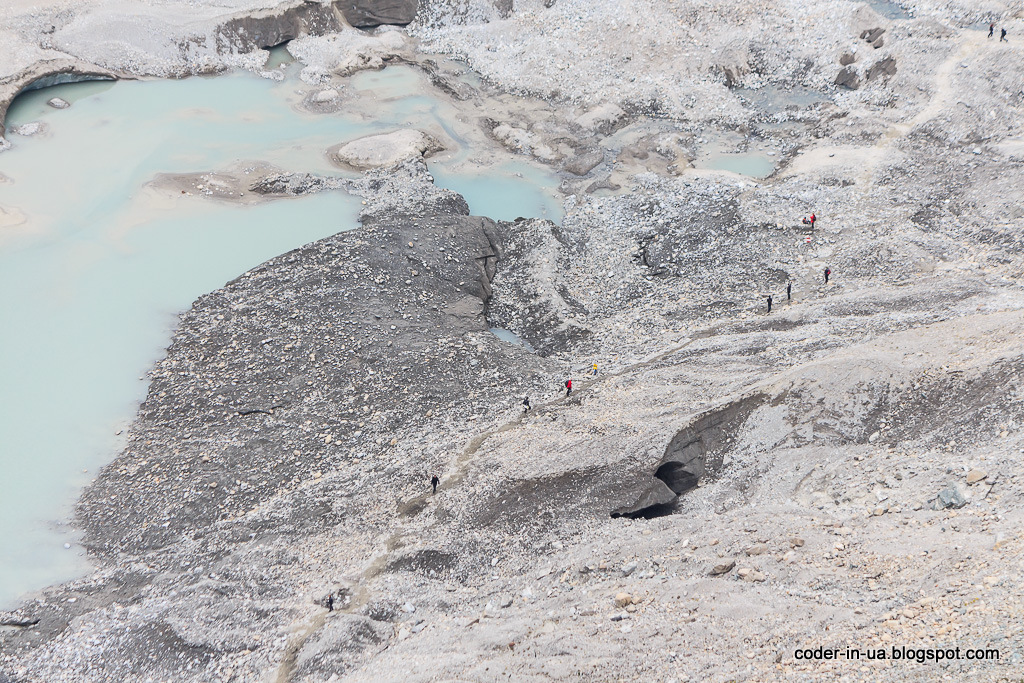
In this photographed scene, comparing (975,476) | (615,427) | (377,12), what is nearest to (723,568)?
(975,476)

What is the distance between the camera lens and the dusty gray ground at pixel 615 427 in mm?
15000

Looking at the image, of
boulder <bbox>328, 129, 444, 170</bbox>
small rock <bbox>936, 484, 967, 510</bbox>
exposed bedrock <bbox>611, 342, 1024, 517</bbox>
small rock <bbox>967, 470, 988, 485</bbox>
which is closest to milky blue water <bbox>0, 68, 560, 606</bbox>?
boulder <bbox>328, 129, 444, 170</bbox>

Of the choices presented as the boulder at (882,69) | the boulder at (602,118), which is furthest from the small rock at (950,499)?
the boulder at (882,69)

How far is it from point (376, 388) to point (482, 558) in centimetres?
765

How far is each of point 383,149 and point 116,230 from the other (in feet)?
40.0

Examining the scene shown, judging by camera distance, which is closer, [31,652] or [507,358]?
[31,652]

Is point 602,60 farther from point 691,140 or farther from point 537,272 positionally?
point 537,272

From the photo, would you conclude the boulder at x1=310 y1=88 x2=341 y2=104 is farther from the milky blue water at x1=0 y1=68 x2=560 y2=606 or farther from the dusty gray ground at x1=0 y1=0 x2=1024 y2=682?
the dusty gray ground at x1=0 y1=0 x2=1024 y2=682

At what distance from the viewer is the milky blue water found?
2369 centimetres

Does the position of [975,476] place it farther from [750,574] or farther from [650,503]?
[650,503]

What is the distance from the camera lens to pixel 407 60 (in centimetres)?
4528

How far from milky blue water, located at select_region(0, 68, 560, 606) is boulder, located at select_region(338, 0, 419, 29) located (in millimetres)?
5589

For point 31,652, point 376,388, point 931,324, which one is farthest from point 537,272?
point 31,652

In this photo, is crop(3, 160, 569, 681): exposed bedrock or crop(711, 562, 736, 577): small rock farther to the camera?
crop(3, 160, 569, 681): exposed bedrock
